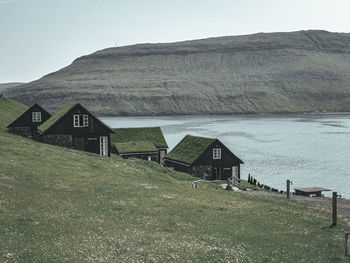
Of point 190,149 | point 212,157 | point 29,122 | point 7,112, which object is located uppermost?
point 7,112

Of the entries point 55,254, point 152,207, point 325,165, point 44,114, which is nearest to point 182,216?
point 152,207

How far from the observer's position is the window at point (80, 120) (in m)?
55.2

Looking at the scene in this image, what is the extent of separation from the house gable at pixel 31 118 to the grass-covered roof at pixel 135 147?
45.7 feet

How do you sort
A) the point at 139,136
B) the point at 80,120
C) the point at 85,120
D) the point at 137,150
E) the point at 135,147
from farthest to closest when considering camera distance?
the point at 139,136 → the point at 135,147 → the point at 137,150 → the point at 85,120 → the point at 80,120

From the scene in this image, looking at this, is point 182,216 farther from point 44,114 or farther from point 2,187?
point 44,114

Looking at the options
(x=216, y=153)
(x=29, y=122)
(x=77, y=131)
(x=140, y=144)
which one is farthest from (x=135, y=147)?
(x=29, y=122)

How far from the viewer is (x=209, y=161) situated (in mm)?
58312

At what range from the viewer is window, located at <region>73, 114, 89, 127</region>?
55188 millimetres

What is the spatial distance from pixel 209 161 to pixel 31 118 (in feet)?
105

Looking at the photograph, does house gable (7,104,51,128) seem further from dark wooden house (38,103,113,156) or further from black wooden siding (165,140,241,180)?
black wooden siding (165,140,241,180)

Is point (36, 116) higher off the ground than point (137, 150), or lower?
higher

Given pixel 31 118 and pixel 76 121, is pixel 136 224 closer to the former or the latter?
pixel 76 121

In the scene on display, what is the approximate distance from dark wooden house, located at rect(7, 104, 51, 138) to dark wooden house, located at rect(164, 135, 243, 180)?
2554cm

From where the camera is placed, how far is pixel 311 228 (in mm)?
23922
